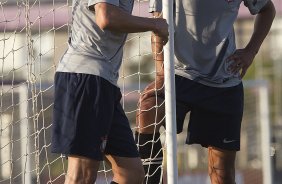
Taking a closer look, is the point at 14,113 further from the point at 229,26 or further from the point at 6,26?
the point at 229,26

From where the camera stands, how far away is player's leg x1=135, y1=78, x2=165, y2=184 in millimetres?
4777

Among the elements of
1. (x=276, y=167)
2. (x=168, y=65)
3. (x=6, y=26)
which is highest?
(x=6, y=26)

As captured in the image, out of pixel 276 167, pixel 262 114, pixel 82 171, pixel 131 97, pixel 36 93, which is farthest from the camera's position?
pixel 276 167

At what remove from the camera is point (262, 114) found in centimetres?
801

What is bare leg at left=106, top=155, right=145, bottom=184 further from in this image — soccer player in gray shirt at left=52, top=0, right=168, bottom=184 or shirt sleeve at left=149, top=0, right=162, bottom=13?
shirt sleeve at left=149, top=0, right=162, bottom=13

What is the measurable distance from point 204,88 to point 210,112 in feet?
0.44

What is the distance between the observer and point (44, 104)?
599 centimetres

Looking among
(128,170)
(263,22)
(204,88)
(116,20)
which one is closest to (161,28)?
(116,20)

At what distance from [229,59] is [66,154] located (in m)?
1.25

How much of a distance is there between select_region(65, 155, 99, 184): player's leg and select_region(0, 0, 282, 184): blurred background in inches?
13.6

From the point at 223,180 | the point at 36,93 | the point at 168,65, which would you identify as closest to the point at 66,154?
the point at 168,65

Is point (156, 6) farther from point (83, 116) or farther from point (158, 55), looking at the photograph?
point (83, 116)

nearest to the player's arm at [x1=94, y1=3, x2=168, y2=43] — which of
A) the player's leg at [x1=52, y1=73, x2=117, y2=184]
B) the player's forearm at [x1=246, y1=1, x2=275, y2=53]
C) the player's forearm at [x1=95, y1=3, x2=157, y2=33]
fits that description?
the player's forearm at [x1=95, y1=3, x2=157, y2=33]

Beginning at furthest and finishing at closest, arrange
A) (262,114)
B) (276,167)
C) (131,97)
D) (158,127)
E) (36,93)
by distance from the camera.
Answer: (276,167)
(262,114)
(131,97)
(36,93)
(158,127)
